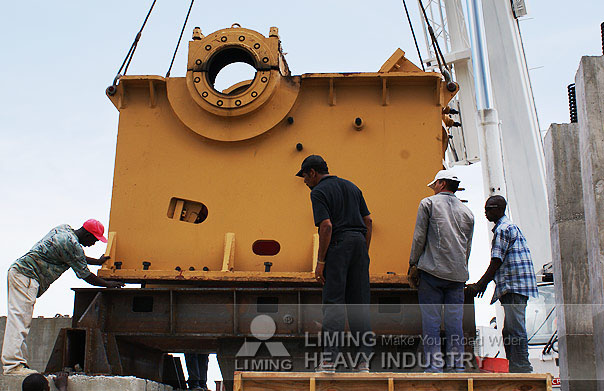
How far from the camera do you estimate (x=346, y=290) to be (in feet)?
20.3

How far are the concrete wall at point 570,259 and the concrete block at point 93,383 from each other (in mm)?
4508

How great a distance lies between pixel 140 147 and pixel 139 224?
0.86 meters

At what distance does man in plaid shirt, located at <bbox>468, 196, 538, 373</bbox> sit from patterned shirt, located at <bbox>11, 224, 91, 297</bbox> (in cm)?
373

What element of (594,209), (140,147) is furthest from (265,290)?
(594,209)

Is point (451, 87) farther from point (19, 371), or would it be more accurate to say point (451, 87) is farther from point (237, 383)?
Answer: point (19, 371)

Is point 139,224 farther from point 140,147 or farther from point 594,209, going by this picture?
point 594,209

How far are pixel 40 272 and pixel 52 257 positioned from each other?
194mm

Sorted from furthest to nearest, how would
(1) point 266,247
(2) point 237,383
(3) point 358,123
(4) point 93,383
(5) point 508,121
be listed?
(5) point 508,121 → (3) point 358,123 → (1) point 266,247 → (4) point 93,383 → (2) point 237,383

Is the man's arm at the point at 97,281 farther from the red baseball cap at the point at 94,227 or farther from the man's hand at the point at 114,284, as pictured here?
the red baseball cap at the point at 94,227

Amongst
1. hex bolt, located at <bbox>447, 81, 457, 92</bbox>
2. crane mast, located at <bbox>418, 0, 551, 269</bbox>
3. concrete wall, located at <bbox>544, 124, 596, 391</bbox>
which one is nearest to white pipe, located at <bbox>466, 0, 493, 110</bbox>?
crane mast, located at <bbox>418, 0, 551, 269</bbox>

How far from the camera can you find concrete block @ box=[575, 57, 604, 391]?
6668 mm

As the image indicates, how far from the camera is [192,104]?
817cm

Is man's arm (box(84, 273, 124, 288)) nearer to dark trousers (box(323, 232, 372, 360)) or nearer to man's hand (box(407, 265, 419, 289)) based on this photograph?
dark trousers (box(323, 232, 372, 360))

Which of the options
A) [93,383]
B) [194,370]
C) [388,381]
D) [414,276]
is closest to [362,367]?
[388,381]
